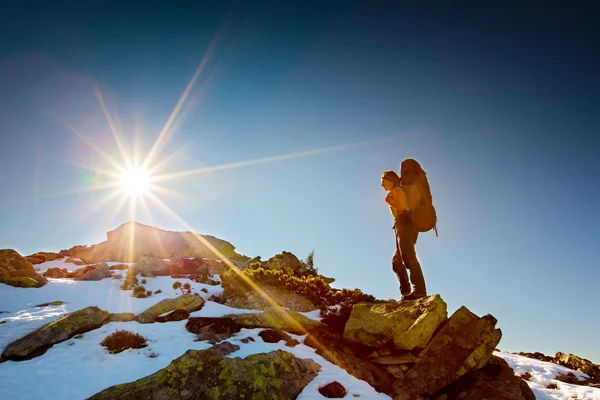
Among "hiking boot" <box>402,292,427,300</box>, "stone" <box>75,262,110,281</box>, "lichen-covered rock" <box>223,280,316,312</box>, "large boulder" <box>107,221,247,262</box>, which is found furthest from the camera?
"large boulder" <box>107,221,247,262</box>

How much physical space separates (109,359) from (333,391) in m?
7.24

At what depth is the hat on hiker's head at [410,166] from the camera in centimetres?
1070

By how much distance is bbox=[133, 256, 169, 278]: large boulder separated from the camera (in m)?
27.4

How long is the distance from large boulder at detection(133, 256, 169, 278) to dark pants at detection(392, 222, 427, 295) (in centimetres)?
2312

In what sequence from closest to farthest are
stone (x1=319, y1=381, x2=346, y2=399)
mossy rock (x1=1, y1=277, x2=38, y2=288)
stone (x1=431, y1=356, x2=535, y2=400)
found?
1. stone (x1=319, y1=381, x2=346, y2=399)
2. stone (x1=431, y1=356, x2=535, y2=400)
3. mossy rock (x1=1, y1=277, x2=38, y2=288)

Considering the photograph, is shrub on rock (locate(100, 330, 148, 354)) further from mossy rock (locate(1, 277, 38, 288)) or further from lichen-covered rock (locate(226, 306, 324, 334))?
mossy rock (locate(1, 277, 38, 288))

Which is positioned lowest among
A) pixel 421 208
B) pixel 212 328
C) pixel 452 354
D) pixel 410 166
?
pixel 452 354

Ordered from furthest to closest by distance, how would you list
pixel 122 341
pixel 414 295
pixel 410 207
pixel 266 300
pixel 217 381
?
pixel 266 300
pixel 414 295
pixel 122 341
pixel 410 207
pixel 217 381

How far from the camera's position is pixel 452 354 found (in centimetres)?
995

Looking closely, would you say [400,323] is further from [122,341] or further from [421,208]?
[122,341]

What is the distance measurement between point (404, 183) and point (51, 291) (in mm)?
22108

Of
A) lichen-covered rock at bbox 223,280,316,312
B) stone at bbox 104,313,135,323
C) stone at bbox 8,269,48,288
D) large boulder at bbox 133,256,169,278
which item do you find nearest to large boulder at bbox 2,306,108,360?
stone at bbox 104,313,135,323

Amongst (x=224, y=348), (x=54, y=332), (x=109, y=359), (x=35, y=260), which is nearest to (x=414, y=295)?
(x=224, y=348)

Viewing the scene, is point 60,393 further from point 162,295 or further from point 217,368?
point 162,295
